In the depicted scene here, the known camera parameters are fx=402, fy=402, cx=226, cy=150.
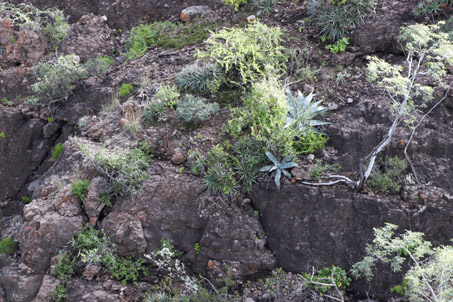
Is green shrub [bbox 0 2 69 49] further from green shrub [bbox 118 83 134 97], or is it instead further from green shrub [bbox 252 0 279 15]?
green shrub [bbox 252 0 279 15]

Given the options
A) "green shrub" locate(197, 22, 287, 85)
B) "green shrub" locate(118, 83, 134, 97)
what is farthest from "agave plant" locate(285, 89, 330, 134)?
"green shrub" locate(118, 83, 134, 97)

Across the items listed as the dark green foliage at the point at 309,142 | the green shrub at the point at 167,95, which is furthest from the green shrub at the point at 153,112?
the dark green foliage at the point at 309,142

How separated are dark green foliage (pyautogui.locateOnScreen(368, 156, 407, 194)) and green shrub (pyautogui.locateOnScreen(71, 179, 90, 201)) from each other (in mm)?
4357

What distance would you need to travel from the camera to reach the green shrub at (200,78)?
725 centimetres

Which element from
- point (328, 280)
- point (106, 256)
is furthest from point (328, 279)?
point (106, 256)

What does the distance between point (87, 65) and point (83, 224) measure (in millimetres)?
4005

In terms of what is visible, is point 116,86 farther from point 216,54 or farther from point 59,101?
point 216,54

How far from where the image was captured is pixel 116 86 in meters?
8.27

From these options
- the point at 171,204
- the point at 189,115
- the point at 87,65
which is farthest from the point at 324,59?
the point at 87,65

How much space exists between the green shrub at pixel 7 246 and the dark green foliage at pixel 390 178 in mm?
5756

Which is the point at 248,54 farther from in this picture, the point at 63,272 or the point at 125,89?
the point at 63,272

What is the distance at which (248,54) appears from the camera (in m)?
7.14

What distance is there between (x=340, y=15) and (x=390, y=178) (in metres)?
3.54

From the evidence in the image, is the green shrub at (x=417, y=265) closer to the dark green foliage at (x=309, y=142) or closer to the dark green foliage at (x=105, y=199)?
the dark green foliage at (x=309, y=142)
